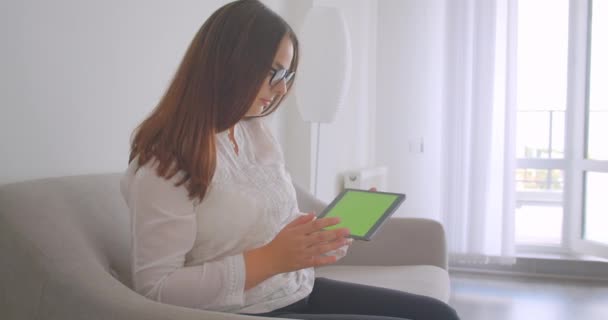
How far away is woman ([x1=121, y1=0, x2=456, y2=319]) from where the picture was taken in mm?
938

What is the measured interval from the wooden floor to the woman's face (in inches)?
77.6

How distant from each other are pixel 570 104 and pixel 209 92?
10.7 ft

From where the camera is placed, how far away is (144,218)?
36.5 inches

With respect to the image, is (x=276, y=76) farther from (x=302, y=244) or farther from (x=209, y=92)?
(x=302, y=244)

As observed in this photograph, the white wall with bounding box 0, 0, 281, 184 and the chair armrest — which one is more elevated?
the white wall with bounding box 0, 0, 281, 184

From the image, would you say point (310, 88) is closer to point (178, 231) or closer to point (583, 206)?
point (178, 231)

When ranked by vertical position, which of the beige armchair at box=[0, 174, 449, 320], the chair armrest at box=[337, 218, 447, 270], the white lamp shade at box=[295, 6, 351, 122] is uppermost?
the white lamp shade at box=[295, 6, 351, 122]

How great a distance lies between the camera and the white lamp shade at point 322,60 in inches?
94.9

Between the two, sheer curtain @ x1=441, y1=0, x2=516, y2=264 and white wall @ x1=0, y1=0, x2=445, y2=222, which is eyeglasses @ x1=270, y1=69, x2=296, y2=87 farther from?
sheer curtain @ x1=441, y1=0, x2=516, y2=264

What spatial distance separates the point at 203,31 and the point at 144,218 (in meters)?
0.37

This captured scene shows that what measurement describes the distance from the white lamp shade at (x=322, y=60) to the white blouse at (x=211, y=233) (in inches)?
50.7

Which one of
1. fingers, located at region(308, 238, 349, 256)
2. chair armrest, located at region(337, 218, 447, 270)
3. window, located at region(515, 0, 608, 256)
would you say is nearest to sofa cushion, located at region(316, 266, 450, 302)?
chair armrest, located at region(337, 218, 447, 270)

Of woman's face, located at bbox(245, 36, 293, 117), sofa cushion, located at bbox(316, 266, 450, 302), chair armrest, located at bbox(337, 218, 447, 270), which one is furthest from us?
chair armrest, located at bbox(337, 218, 447, 270)

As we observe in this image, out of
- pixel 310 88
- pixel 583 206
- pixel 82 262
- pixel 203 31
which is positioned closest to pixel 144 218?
pixel 82 262
